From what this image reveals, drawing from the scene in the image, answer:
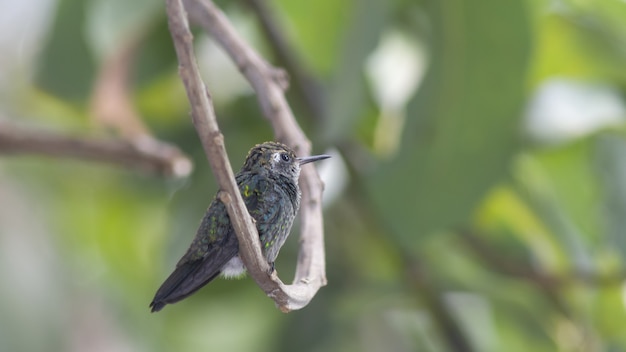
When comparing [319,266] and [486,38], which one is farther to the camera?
[486,38]

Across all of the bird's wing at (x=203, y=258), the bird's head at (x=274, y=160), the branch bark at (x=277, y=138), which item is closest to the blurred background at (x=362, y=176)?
the branch bark at (x=277, y=138)

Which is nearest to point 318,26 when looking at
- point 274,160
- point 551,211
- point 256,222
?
point 551,211

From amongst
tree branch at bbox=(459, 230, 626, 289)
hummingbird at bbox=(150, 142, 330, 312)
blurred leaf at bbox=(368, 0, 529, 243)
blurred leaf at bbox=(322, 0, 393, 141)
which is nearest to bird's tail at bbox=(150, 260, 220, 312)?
hummingbird at bbox=(150, 142, 330, 312)

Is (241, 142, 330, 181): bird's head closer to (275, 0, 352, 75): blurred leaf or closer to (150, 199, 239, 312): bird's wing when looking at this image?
(150, 199, 239, 312): bird's wing

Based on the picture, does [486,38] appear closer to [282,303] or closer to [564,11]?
[564,11]

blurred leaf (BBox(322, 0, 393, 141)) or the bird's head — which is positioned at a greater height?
the bird's head

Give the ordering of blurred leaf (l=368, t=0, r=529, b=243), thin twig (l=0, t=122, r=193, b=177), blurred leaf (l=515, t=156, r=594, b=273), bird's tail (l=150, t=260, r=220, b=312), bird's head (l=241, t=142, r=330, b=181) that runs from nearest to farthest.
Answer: bird's tail (l=150, t=260, r=220, b=312)
bird's head (l=241, t=142, r=330, b=181)
thin twig (l=0, t=122, r=193, b=177)
blurred leaf (l=368, t=0, r=529, b=243)
blurred leaf (l=515, t=156, r=594, b=273)

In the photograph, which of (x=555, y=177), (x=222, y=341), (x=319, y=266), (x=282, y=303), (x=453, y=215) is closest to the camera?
(x=282, y=303)

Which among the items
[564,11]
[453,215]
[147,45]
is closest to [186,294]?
[453,215]

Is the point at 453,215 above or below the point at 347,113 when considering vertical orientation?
below
